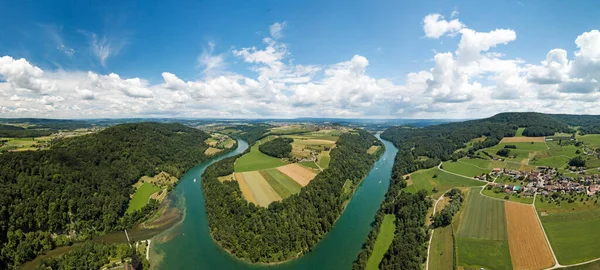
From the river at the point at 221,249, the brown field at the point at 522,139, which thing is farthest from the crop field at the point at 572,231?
the brown field at the point at 522,139

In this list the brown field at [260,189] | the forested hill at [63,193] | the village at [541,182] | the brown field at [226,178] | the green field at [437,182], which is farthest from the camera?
the brown field at [226,178]

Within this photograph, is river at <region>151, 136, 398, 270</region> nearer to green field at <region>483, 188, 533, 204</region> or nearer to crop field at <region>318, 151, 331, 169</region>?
crop field at <region>318, 151, 331, 169</region>

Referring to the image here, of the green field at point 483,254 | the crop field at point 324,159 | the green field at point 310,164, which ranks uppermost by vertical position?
the crop field at point 324,159

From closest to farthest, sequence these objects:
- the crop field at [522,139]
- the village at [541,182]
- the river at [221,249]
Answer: the river at [221,249]
the village at [541,182]
the crop field at [522,139]

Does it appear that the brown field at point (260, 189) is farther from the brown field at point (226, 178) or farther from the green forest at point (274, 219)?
the brown field at point (226, 178)

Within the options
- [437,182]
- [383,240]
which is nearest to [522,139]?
[437,182]

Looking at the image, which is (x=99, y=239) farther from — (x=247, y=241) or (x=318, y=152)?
(x=318, y=152)

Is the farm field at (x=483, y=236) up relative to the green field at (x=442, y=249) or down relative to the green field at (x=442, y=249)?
up
